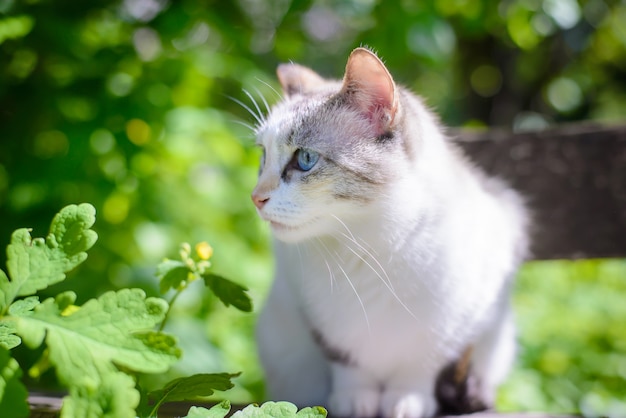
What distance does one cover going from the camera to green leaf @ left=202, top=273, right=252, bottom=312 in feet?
3.14

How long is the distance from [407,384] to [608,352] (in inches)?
63.7

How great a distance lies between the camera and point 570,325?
109 inches

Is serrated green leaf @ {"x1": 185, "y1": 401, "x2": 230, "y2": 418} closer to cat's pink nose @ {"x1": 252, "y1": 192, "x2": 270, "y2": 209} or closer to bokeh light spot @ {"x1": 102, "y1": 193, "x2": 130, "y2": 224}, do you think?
cat's pink nose @ {"x1": 252, "y1": 192, "x2": 270, "y2": 209}

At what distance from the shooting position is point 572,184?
1.71 metres

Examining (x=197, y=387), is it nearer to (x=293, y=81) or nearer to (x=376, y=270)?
(x=376, y=270)

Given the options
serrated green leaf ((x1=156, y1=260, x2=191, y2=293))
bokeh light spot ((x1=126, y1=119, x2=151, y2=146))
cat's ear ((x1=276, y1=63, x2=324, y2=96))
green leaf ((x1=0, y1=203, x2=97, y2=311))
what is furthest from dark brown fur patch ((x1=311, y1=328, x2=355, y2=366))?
bokeh light spot ((x1=126, y1=119, x2=151, y2=146))

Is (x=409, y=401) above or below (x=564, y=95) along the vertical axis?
below

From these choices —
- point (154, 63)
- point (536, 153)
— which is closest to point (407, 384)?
point (536, 153)

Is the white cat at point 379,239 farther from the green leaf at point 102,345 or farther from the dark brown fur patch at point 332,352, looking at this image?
the green leaf at point 102,345

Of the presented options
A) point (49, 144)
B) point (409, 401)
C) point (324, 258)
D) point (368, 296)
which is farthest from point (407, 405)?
point (49, 144)

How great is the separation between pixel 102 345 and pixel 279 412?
228 mm

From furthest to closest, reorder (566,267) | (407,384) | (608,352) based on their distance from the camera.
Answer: (566,267), (608,352), (407,384)

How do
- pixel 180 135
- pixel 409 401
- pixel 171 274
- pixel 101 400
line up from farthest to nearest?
pixel 180 135
pixel 409 401
pixel 171 274
pixel 101 400

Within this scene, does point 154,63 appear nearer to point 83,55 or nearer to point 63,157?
point 83,55
